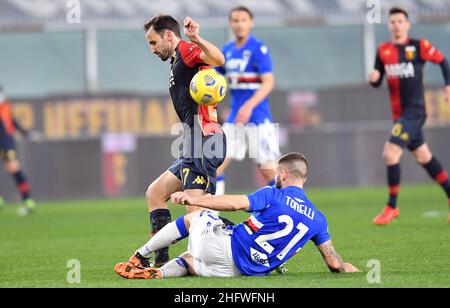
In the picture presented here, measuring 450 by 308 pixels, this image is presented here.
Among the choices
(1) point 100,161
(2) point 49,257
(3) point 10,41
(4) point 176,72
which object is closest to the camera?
(4) point 176,72

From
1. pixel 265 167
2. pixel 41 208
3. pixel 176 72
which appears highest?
pixel 176 72

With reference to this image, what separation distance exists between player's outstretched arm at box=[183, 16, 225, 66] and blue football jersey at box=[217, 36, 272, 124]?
4.13 m

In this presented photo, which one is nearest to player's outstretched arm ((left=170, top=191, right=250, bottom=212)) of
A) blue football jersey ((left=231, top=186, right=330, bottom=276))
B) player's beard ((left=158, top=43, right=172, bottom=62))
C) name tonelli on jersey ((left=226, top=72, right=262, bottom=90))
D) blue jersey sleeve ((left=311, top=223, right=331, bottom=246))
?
blue football jersey ((left=231, top=186, right=330, bottom=276))

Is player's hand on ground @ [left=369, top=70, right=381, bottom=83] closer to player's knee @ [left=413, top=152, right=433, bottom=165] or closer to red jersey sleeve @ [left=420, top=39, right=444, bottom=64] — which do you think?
red jersey sleeve @ [left=420, top=39, right=444, bottom=64]

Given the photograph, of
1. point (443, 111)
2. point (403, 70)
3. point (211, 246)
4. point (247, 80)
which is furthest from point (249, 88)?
point (443, 111)

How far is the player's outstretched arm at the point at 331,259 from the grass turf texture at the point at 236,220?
85 millimetres

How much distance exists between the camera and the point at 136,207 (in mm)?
17031

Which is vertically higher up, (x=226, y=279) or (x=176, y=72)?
(x=176, y=72)

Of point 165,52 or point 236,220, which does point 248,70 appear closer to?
point 236,220
